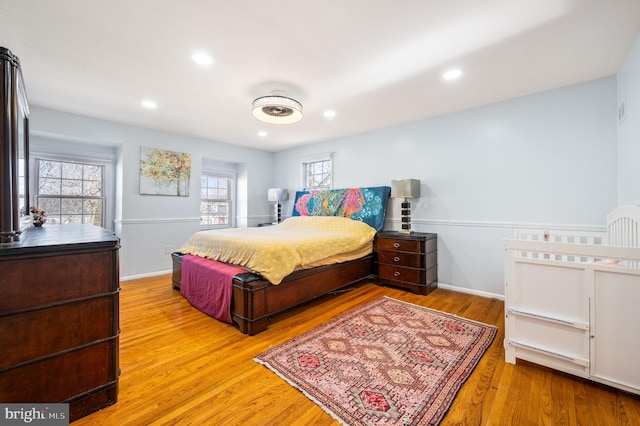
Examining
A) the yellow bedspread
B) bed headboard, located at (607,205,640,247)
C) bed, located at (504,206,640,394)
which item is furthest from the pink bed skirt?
bed headboard, located at (607,205,640,247)

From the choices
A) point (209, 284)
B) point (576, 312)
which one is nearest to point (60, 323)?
point (209, 284)

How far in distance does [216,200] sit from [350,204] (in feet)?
10.0

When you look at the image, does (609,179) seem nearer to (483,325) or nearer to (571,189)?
(571,189)

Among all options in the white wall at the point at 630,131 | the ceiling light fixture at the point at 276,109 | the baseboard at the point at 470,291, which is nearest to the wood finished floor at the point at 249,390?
the baseboard at the point at 470,291

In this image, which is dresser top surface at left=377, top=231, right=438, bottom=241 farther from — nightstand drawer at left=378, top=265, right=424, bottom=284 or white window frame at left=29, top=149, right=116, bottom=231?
white window frame at left=29, top=149, right=116, bottom=231

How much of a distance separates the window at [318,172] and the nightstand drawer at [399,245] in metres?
1.70

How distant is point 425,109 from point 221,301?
3.41m

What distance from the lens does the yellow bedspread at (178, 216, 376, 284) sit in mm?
2545

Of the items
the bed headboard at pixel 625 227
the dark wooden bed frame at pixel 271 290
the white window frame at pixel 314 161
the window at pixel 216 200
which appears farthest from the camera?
the window at pixel 216 200

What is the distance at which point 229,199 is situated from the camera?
5887 mm

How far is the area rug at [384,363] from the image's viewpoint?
1.47 m

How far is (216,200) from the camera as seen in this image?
5672 millimetres

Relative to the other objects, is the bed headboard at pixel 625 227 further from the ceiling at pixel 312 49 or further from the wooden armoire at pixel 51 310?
the wooden armoire at pixel 51 310

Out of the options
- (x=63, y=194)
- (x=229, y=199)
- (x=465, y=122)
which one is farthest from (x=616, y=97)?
(x=63, y=194)
